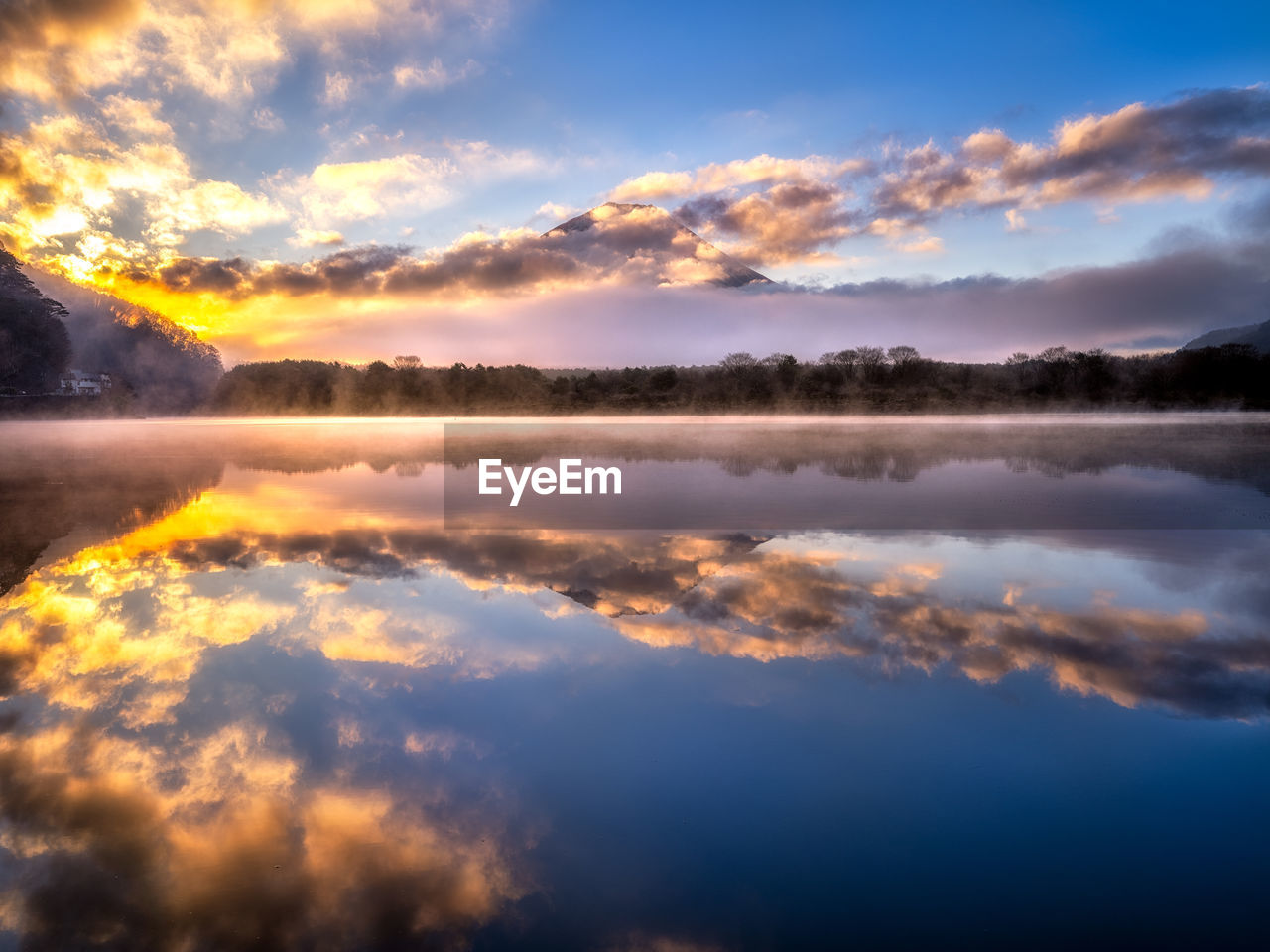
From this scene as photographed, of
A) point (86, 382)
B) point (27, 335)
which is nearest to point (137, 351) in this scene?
point (86, 382)

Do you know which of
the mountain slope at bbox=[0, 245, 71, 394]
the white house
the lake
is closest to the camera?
the lake

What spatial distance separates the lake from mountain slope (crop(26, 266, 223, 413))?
4340 inches

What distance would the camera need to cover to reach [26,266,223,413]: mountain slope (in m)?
96.0

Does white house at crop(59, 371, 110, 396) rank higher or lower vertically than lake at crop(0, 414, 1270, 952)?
higher

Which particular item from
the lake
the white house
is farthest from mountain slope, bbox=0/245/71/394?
the lake

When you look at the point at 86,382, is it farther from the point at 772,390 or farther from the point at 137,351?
the point at 772,390

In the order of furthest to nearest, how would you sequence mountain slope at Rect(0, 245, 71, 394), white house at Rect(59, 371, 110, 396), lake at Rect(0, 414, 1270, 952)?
white house at Rect(59, 371, 110, 396)
mountain slope at Rect(0, 245, 71, 394)
lake at Rect(0, 414, 1270, 952)

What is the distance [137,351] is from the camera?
336 feet

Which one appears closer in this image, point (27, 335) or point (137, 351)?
point (27, 335)

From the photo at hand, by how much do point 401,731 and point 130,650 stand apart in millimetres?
3255

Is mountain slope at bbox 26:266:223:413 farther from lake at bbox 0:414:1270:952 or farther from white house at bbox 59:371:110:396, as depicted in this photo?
lake at bbox 0:414:1270:952

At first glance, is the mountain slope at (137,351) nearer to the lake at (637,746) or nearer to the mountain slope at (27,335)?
the mountain slope at (27,335)

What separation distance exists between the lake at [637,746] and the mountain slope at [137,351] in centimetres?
11024

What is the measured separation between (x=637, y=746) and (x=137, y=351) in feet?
407
